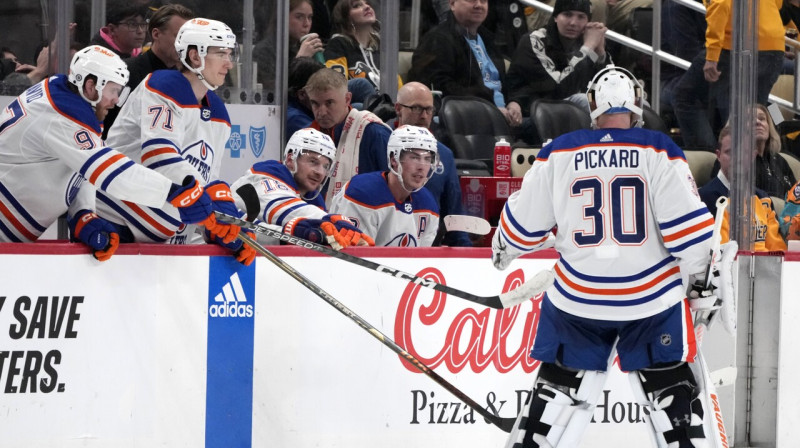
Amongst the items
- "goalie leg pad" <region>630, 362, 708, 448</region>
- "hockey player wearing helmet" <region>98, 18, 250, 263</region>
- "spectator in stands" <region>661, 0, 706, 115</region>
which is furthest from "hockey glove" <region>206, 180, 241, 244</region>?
"spectator in stands" <region>661, 0, 706, 115</region>

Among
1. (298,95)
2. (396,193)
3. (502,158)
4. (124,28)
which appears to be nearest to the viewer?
(396,193)

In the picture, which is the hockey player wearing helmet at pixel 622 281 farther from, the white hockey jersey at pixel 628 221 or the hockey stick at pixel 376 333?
the hockey stick at pixel 376 333

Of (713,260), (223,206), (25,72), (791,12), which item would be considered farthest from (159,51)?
(791,12)

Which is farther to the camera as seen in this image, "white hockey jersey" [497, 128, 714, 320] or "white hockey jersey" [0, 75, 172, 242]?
"white hockey jersey" [0, 75, 172, 242]

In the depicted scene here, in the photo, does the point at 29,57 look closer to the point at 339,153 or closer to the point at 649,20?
the point at 339,153

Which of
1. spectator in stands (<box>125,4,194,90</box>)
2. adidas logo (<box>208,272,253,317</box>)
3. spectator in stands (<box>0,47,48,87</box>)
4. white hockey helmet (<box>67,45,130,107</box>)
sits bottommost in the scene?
adidas logo (<box>208,272,253,317</box>)

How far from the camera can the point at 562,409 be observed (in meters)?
3.48

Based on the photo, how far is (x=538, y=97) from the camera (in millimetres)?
5746

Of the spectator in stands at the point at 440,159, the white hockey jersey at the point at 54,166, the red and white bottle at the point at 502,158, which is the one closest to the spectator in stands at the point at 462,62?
the red and white bottle at the point at 502,158

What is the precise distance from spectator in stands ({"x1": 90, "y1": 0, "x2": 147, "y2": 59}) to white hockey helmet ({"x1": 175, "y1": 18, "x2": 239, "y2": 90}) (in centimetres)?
74

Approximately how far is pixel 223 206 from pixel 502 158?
1586 millimetres

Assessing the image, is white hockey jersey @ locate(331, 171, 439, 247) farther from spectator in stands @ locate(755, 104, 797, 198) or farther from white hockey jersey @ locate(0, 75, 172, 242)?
spectator in stands @ locate(755, 104, 797, 198)

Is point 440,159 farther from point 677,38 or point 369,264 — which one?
point 677,38

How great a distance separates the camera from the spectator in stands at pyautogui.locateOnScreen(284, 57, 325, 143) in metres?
5.04
